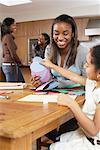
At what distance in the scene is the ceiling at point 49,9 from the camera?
5380 millimetres

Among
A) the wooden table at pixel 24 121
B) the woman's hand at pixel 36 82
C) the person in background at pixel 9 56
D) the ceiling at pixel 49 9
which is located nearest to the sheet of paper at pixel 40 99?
the wooden table at pixel 24 121

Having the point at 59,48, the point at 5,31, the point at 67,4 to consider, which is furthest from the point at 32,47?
the point at 59,48

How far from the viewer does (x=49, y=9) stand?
19.4 feet

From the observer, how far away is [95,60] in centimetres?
111

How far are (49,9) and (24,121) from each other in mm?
5399

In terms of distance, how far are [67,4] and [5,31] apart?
2.70 meters

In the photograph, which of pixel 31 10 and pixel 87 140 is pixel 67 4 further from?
pixel 87 140

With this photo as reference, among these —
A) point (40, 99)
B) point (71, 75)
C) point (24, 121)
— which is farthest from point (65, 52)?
point (24, 121)

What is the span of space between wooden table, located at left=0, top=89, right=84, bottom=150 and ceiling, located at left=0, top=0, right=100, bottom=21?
14.8 feet

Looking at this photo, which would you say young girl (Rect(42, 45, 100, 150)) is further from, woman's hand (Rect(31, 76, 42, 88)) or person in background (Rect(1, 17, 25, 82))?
person in background (Rect(1, 17, 25, 82))

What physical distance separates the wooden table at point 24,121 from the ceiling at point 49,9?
453 centimetres

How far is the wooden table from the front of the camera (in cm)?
74

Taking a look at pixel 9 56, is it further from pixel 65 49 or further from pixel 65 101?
pixel 65 101

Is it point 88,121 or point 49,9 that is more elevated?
point 49,9
